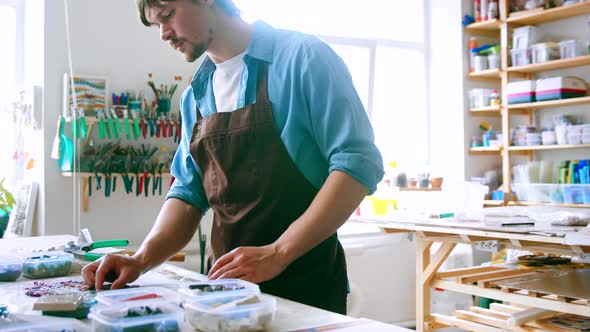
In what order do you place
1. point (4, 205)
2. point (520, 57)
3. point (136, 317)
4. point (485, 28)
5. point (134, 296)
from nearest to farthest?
point (136, 317), point (134, 296), point (4, 205), point (520, 57), point (485, 28)

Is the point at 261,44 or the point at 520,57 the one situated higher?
the point at 520,57

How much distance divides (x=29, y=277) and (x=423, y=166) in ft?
14.6

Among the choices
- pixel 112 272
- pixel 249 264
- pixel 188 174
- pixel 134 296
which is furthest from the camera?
pixel 188 174

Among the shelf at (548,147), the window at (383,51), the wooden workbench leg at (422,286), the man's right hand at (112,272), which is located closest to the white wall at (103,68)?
the window at (383,51)

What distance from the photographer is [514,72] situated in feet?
17.5

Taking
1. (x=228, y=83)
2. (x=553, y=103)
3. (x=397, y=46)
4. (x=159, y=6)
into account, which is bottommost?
(x=228, y=83)

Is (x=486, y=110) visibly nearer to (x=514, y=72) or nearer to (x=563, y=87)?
(x=514, y=72)

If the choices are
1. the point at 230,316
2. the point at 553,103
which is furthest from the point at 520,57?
the point at 230,316

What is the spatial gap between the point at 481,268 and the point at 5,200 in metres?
2.97

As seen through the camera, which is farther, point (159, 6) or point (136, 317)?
point (159, 6)

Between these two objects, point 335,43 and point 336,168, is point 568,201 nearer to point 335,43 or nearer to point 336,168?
point 335,43

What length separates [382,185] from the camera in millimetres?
5340

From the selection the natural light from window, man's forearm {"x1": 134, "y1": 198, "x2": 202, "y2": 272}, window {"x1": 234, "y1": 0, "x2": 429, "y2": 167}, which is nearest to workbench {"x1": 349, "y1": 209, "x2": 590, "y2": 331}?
window {"x1": 234, "y1": 0, "x2": 429, "y2": 167}

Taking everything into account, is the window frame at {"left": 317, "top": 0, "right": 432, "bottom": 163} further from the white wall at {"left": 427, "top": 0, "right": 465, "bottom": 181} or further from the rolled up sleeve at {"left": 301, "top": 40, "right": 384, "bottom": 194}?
the rolled up sleeve at {"left": 301, "top": 40, "right": 384, "bottom": 194}
